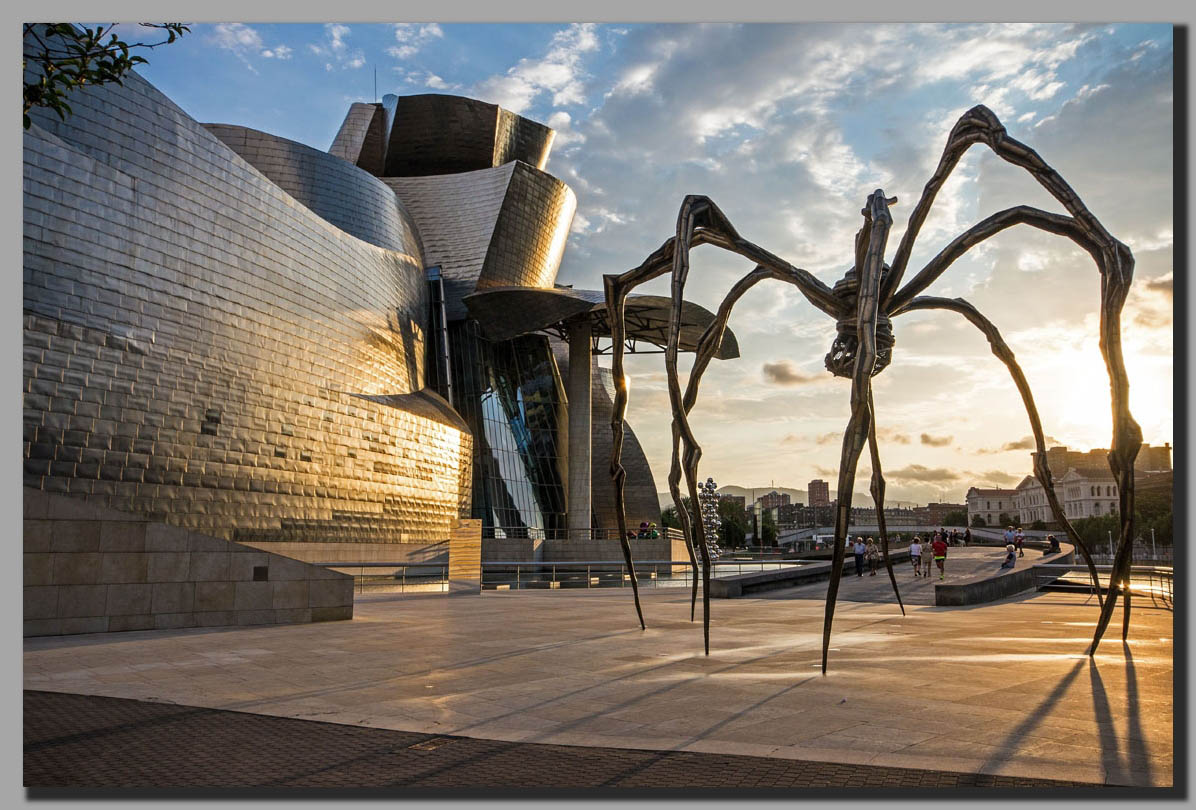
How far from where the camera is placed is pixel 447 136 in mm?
47062

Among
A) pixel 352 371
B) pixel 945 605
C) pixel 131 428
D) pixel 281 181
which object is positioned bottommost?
pixel 945 605

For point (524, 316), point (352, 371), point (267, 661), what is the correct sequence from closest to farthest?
point (267, 661)
point (352, 371)
point (524, 316)

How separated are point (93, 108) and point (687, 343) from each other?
30680mm

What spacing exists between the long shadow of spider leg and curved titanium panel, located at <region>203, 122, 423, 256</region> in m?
29.3

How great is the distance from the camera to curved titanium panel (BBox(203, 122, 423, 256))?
33156 millimetres

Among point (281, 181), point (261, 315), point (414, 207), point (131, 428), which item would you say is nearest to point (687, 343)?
point (414, 207)

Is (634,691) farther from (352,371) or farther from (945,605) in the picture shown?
(352,371)

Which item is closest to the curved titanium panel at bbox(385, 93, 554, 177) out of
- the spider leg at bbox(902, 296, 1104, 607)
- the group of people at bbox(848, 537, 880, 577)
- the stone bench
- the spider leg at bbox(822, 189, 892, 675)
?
the group of people at bbox(848, 537, 880, 577)

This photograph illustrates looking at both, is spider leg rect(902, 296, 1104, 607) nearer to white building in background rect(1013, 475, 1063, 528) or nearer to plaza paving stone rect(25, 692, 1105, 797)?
plaza paving stone rect(25, 692, 1105, 797)

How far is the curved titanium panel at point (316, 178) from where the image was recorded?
3316 cm

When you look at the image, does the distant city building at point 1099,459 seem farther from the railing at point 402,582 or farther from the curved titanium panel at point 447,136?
the curved titanium panel at point 447,136

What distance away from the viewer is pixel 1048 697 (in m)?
6.38

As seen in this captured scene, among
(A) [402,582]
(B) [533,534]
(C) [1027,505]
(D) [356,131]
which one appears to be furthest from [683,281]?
(D) [356,131]

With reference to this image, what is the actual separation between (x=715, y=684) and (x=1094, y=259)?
4482mm
